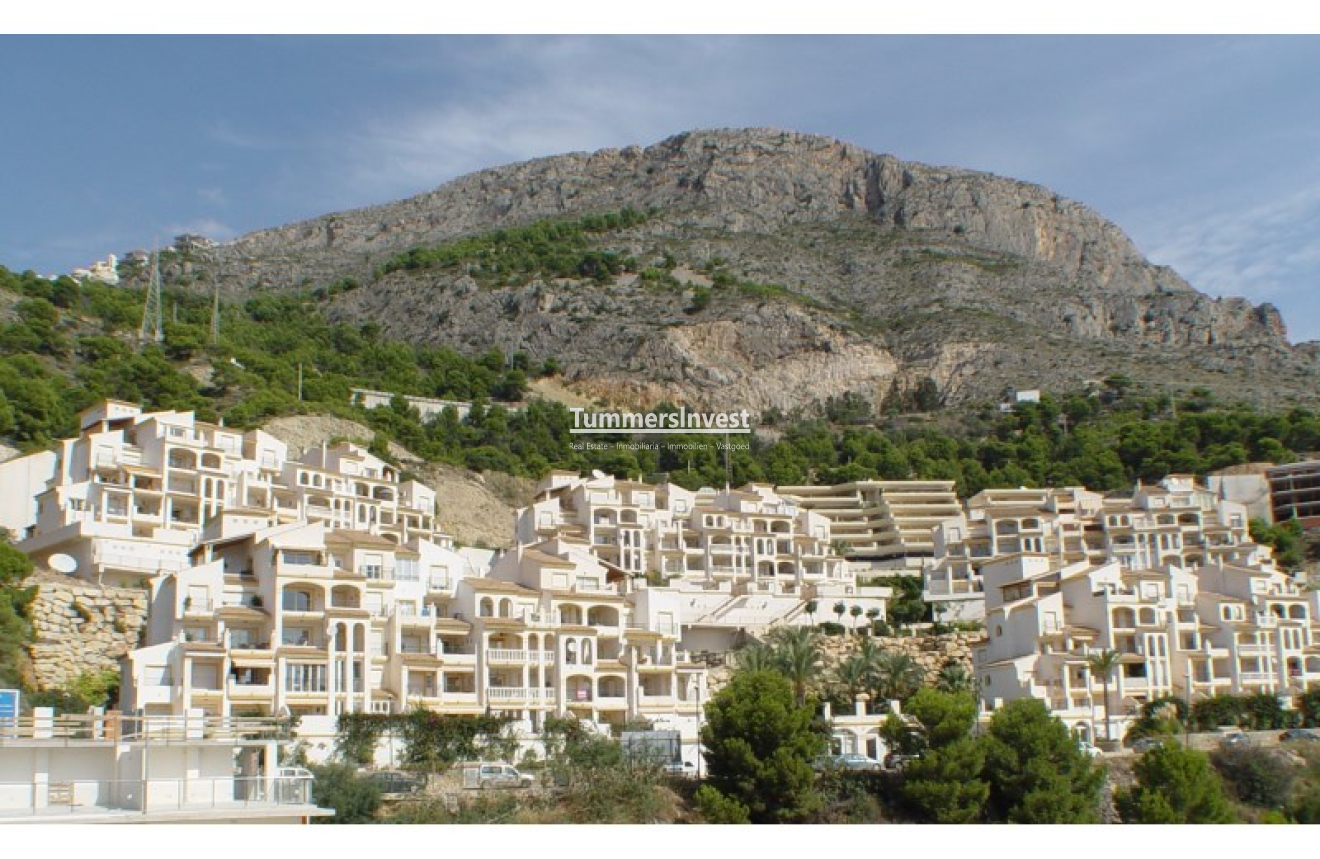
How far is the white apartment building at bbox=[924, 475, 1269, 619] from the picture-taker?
3302 inches

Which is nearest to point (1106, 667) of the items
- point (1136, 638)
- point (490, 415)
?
point (1136, 638)

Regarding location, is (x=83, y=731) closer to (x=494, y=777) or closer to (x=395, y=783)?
(x=395, y=783)

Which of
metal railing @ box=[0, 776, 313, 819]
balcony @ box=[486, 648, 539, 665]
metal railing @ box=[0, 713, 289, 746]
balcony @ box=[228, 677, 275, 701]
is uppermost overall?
balcony @ box=[486, 648, 539, 665]

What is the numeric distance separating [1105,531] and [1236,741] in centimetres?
3602

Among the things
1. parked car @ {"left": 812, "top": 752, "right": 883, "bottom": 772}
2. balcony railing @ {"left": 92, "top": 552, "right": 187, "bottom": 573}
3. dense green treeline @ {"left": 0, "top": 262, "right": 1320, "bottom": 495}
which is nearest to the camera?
parked car @ {"left": 812, "top": 752, "right": 883, "bottom": 772}

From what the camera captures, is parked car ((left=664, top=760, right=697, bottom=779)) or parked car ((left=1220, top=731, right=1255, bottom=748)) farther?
parked car ((left=1220, top=731, right=1255, bottom=748))

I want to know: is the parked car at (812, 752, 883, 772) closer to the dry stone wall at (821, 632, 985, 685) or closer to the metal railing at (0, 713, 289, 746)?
the dry stone wall at (821, 632, 985, 685)

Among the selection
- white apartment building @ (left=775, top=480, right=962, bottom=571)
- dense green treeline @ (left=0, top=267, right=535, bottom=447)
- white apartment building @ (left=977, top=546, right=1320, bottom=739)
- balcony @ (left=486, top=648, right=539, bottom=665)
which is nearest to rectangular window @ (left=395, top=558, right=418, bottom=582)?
balcony @ (left=486, top=648, right=539, bottom=665)

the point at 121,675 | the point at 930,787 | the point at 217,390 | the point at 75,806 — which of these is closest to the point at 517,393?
the point at 217,390

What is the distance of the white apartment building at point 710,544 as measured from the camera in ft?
239

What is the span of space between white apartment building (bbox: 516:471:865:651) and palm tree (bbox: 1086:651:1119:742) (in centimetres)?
1775

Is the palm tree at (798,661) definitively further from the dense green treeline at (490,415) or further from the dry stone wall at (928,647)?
the dense green treeline at (490,415)

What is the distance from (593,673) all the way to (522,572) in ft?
18.8

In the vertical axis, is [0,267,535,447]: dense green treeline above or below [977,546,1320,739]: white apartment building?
above
